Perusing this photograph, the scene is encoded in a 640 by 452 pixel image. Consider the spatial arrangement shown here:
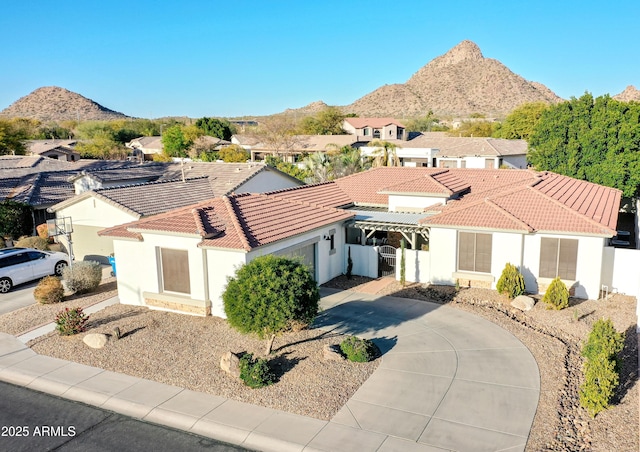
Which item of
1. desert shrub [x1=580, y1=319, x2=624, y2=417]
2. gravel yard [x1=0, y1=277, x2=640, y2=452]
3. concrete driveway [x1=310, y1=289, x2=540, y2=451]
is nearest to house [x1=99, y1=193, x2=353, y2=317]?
gravel yard [x1=0, y1=277, x2=640, y2=452]

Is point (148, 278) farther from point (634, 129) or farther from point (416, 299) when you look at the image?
point (634, 129)

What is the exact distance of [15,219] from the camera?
102ft

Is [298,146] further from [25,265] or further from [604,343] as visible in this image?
[604,343]

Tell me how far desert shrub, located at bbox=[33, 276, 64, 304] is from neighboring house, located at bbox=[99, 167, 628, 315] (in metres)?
2.75

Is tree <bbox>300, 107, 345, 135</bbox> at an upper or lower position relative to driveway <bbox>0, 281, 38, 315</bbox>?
upper

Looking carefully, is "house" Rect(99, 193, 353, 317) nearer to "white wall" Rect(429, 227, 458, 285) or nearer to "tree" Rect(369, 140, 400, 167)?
"white wall" Rect(429, 227, 458, 285)

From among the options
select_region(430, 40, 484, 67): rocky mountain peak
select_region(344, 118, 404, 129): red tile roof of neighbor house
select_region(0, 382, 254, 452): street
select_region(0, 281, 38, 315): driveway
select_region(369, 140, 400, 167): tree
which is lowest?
select_region(0, 281, 38, 315): driveway

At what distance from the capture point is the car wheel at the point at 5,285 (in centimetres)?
2272

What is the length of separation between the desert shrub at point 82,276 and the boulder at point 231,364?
1013cm

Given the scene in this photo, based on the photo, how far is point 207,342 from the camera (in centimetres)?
1641

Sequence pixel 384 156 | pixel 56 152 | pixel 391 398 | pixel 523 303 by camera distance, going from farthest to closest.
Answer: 1. pixel 56 152
2. pixel 384 156
3. pixel 523 303
4. pixel 391 398

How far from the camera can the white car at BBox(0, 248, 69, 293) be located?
2297 cm

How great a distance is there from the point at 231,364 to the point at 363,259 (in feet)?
35.6

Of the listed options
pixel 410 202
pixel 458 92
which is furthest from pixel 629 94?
pixel 410 202
